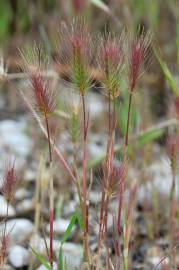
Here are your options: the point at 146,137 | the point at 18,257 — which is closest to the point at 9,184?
the point at 18,257

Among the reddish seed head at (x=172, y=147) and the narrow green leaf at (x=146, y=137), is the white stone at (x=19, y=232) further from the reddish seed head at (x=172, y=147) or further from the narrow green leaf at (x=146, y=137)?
the reddish seed head at (x=172, y=147)

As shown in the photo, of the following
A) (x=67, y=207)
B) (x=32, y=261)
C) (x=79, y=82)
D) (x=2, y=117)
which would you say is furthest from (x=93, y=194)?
(x=79, y=82)

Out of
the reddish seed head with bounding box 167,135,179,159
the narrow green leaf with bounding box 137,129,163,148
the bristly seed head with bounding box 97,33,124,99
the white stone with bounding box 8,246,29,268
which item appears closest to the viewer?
the bristly seed head with bounding box 97,33,124,99

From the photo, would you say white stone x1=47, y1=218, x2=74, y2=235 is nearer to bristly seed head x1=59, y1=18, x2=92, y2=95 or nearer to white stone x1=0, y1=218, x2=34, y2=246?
white stone x1=0, y1=218, x2=34, y2=246

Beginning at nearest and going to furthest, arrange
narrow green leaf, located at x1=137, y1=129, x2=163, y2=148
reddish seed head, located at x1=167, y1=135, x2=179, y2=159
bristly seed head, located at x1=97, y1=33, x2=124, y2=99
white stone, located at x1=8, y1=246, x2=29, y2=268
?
bristly seed head, located at x1=97, y1=33, x2=124, y2=99
reddish seed head, located at x1=167, y1=135, x2=179, y2=159
white stone, located at x1=8, y1=246, x2=29, y2=268
narrow green leaf, located at x1=137, y1=129, x2=163, y2=148

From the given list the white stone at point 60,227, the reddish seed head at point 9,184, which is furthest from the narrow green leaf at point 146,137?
the reddish seed head at point 9,184

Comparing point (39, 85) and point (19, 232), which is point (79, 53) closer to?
point (39, 85)

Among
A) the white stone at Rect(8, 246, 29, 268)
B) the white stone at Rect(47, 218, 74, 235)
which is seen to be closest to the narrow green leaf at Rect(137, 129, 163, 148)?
the white stone at Rect(47, 218, 74, 235)
